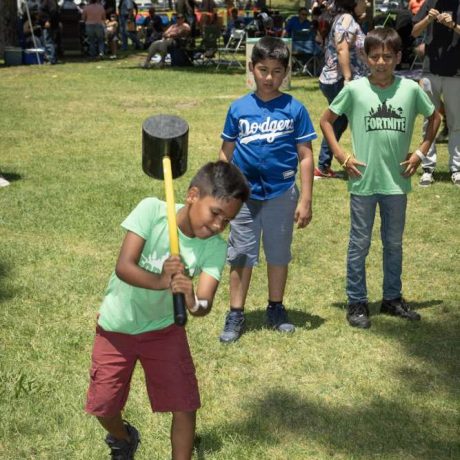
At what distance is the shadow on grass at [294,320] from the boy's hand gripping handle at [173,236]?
1982 millimetres

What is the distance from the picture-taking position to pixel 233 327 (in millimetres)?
4984

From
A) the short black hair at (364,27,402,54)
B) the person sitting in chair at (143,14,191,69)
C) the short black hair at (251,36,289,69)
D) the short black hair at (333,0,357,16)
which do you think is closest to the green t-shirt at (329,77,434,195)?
the short black hair at (364,27,402,54)

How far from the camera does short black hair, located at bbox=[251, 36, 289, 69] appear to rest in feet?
14.7

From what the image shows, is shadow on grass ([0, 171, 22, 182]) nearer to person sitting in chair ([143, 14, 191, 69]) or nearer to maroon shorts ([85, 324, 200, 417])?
maroon shorts ([85, 324, 200, 417])

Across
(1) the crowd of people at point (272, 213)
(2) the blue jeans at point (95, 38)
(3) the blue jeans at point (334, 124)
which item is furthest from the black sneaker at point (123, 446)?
(2) the blue jeans at point (95, 38)

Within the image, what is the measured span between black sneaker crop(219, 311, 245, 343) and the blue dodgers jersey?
77cm

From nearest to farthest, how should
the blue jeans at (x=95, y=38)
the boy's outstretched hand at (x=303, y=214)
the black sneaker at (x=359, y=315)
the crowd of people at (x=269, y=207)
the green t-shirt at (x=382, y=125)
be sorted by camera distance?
the crowd of people at (x=269, y=207), the boy's outstretched hand at (x=303, y=214), the green t-shirt at (x=382, y=125), the black sneaker at (x=359, y=315), the blue jeans at (x=95, y=38)

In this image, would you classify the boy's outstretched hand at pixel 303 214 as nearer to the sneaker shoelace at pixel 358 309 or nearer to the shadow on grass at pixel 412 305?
the sneaker shoelace at pixel 358 309

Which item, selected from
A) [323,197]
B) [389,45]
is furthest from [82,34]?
[389,45]

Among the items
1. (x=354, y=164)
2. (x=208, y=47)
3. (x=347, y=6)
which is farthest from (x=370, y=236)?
(x=208, y=47)

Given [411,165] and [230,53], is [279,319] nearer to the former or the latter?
[411,165]

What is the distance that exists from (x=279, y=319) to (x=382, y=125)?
54.2 inches

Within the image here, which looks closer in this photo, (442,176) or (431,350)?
(431,350)

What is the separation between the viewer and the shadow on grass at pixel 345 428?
12.5ft
